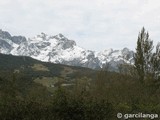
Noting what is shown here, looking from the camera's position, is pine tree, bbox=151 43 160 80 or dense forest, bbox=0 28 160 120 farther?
pine tree, bbox=151 43 160 80

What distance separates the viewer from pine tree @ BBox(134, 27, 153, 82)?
92.9ft

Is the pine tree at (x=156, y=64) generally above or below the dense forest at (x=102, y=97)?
above

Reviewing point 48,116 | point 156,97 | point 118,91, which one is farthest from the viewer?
point 118,91

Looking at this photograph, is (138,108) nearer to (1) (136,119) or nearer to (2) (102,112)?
(1) (136,119)

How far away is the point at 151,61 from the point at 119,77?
3.61 metres

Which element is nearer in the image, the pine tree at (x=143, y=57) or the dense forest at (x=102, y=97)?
the dense forest at (x=102, y=97)

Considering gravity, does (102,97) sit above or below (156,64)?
below

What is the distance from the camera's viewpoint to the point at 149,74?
90.8 feet

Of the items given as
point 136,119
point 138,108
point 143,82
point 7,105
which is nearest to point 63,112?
point 7,105

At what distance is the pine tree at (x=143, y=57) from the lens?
92.9 ft

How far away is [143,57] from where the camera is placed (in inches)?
1149

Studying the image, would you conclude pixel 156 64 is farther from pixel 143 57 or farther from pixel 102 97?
pixel 102 97

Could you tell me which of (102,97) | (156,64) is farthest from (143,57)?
(102,97)

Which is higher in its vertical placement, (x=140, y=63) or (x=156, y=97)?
(x=140, y=63)
